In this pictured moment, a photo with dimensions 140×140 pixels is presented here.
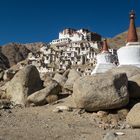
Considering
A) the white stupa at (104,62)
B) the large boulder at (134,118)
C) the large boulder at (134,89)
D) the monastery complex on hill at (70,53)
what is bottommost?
the large boulder at (134,118)

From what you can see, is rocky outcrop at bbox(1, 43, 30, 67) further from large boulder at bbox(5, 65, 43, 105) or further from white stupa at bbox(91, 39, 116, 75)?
large boulder at bbox(5, 65, 43, 105)

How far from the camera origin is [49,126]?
12.8 m

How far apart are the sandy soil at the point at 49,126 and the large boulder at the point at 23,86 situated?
250 centimetres

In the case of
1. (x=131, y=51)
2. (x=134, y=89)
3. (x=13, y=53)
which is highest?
(x=13, y=53)

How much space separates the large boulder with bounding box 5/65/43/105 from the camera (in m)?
19.0

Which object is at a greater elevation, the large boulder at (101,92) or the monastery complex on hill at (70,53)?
the monastery complex on hill at (70,53)

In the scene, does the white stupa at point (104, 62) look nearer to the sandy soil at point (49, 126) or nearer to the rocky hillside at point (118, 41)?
the sandy soil at point (49, 126)

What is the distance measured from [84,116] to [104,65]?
12904mm

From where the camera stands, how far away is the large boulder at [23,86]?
19.0m

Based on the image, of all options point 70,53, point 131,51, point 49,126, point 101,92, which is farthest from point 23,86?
point 70,53

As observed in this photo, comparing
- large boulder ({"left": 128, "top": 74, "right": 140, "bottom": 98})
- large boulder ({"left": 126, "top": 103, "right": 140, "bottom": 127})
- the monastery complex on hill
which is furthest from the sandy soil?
the monastery complex on hill

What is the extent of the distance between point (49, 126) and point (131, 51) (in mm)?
12698

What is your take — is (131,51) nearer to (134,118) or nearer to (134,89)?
(134,89)

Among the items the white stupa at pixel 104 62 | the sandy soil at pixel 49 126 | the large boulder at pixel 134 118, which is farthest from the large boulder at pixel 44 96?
the white stupa at pixel 104 62
